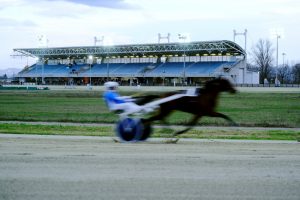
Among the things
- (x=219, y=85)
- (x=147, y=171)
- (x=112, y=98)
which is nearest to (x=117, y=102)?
(x=112, y=98)

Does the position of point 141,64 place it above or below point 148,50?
below

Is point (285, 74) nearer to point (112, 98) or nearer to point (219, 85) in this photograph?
point (219, 85)

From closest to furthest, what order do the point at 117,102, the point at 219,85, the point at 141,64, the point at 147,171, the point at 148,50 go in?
1. the point at 147,171
2. the point at 219,85
3. the point at 117,102
4. the point at 148,50
5. the point at 141,64

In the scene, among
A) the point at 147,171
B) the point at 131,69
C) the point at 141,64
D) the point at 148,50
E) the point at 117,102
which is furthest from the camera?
the point at 141,64

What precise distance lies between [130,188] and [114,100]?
6.18 m

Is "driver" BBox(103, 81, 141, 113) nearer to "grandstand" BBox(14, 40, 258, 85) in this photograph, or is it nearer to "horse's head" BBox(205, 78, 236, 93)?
"horse's head" BBox(205, 78, 236, 93)

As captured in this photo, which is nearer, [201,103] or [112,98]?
[201,103]

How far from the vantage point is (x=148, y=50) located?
10131 centimetres

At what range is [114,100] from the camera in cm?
1329

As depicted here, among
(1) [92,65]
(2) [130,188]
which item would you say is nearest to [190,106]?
(2) [130,188]

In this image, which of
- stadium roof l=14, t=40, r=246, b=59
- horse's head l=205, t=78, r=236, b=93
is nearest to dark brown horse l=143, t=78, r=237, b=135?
horse's head l=205, t=78, r=236, b=93

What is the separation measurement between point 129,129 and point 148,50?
88532mm

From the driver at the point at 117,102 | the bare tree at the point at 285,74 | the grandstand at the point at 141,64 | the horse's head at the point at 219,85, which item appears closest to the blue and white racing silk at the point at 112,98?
the driver at the point at 117,102

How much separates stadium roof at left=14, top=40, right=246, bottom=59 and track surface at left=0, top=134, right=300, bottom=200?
260 feet
